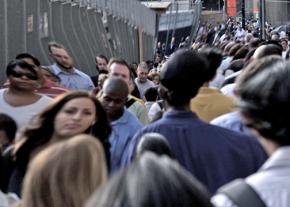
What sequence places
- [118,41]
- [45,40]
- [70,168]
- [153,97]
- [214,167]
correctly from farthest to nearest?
[118,41]
[45,40]
[153,97]
[214,167]
[70,168]

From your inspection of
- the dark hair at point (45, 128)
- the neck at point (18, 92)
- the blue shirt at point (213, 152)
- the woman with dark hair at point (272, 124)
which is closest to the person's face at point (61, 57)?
the neck at point (18, 92)

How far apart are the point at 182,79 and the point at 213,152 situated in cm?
46

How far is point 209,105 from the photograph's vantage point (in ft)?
19.7

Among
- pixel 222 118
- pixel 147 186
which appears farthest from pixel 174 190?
pixel 222 118

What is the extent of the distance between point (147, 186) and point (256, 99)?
113cm

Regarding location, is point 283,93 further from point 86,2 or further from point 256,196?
point 86,2

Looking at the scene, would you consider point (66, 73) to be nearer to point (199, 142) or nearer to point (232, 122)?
point (232, 122)

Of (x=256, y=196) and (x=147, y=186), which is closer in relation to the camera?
(x=147, y=186)

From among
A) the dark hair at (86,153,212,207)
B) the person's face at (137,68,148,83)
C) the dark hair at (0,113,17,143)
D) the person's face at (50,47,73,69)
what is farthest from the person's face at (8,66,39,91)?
the person's face at (137,68,148,83)

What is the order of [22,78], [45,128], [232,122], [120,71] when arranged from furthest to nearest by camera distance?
1. [120,71]
2. [22,78]
3. [232,122]
4. [45,128]

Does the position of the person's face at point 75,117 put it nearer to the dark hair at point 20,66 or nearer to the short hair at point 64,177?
the short hair at point 64,177

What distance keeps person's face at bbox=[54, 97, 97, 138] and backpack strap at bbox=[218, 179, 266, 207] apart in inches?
91.8

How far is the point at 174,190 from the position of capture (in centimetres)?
221

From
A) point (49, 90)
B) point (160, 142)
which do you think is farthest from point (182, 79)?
point (49, 90)
